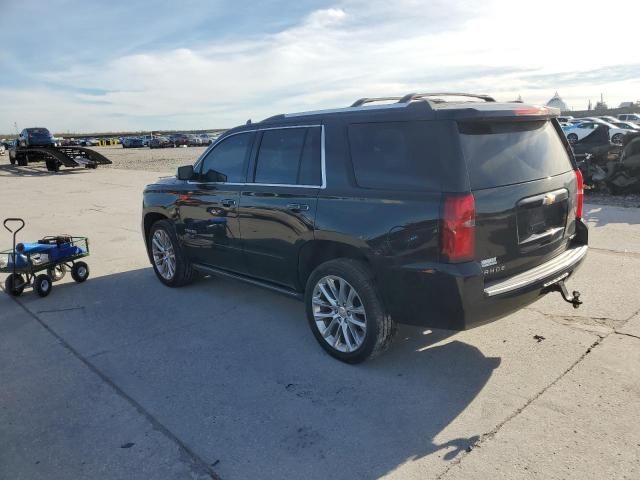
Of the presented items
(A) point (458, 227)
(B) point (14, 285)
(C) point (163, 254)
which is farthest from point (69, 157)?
(A) point (458, 227)

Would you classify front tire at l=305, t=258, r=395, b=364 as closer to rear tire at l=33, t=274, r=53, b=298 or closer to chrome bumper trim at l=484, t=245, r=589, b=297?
chrome bumper trim at l=484, t=245, r=589, b=297

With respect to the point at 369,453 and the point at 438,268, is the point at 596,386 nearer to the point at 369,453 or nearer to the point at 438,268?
the point at 438,268

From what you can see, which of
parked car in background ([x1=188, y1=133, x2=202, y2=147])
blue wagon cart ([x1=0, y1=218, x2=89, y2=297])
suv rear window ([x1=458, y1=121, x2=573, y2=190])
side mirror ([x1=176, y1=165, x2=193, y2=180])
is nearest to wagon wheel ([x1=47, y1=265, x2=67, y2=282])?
blue wagon cart ([x1=0, y1=218, x2=89, y2=297])

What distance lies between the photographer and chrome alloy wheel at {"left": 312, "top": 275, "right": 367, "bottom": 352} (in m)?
3.86

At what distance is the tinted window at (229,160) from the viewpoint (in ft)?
16.1

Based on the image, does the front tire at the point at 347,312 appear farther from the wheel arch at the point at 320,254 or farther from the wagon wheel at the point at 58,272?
the wagon wheel at the point at 58,272

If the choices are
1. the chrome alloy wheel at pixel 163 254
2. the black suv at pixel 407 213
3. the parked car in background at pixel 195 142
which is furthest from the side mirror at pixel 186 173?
the parked car in background at pixel 195 142

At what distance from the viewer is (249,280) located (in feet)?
16.0

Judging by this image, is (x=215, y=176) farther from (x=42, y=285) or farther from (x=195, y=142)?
(x=195, y=142)

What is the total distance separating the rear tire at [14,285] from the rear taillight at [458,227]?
16.1 ft

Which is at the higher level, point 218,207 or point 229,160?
point 229,160

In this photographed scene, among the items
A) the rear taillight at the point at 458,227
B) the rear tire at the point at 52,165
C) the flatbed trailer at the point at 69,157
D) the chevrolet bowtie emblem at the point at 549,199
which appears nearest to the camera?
the rear taillight at the point at 458,227

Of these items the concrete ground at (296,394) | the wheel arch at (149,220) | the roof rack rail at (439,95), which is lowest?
the concrete ground at (296,394)

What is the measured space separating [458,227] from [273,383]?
1.69 meters
